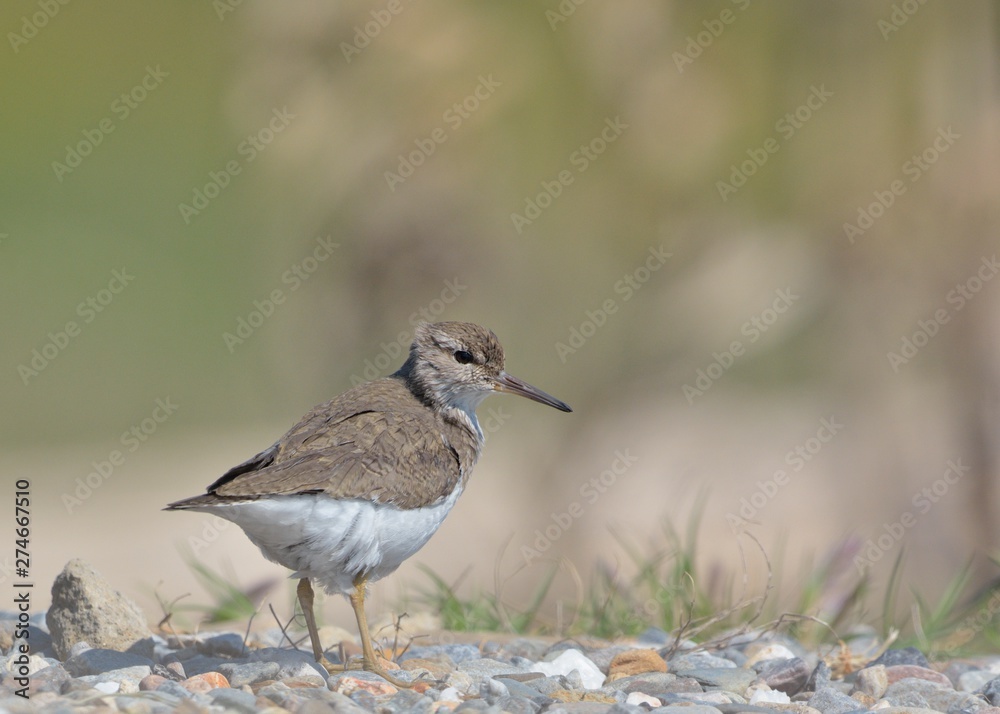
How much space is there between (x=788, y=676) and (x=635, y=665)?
0.57 meters

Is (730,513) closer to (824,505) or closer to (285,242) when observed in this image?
(824,505)

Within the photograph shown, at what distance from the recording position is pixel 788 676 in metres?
4.39

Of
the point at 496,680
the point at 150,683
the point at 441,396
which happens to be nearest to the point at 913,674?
the point at 496,680

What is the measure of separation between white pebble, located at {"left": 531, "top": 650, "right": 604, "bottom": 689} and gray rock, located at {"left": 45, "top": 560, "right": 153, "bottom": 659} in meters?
1.55

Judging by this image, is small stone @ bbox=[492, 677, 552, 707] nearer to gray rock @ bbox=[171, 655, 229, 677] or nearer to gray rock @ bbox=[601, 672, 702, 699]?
Answer: gray rock @ bbox=[601, 672, 702, 699]

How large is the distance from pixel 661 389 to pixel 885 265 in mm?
1678

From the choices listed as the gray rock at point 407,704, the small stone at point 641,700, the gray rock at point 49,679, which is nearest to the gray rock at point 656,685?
the small stone at point 641,700

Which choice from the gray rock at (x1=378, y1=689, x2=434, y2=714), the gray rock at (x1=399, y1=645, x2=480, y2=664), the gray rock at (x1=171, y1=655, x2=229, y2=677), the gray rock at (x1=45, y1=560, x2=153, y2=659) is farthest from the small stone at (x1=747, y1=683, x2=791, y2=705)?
the gray rock at (x1=45, y1=560, x2=153, y2=659)

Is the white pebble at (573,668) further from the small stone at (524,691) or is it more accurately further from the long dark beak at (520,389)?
the long dark beak at (520,389)

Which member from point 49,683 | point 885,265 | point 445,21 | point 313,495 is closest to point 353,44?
point 445,21

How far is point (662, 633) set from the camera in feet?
18.0

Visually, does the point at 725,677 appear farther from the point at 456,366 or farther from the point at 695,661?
the point at 456,366

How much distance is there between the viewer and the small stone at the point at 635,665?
4.43 m

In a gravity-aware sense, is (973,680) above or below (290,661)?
below
